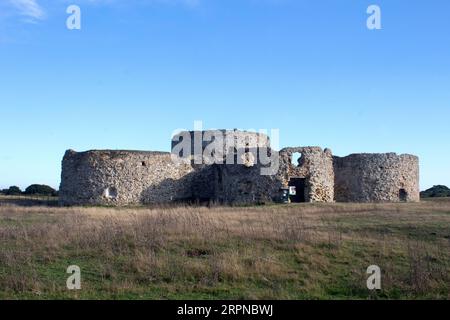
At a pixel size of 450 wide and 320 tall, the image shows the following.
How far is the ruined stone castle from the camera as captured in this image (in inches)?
1125

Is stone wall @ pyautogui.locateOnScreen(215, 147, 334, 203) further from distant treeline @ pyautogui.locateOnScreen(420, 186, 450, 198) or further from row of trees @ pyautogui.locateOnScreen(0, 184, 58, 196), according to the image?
row of trees @ pyautogui.locateOnScreen(0, 184, 58, 196)

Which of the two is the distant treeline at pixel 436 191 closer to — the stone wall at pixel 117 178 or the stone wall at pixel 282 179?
the stone wall at pixel 282 179

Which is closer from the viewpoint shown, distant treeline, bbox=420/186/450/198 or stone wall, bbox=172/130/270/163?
stone wall, bbox=172/130/270/163

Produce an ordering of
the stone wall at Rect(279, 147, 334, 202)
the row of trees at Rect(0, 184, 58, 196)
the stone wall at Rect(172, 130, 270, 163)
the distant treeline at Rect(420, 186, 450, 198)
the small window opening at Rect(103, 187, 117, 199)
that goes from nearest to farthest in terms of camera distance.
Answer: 1. the stone wall at Rect(279, 147, 334, 202)
2. the small window opening at Rect(103, 187, 117, 199)
3. the stone wall at Rect(172, 130, 270, 163)
4. the row of trees at Rect(0, 184, 58, 196)
5. the distant treeline at Rect(420, 186, 450, 198)

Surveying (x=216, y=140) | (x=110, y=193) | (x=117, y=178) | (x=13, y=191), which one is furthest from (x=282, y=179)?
(x=13, y=191)

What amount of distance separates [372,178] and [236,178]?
8036mm

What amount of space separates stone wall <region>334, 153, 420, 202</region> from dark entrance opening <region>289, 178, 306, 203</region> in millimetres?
2655

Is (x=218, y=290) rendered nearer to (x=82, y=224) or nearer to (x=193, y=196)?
(x=82, y=224)

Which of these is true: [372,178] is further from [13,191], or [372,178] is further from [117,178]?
[13,191]

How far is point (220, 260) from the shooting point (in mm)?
10453

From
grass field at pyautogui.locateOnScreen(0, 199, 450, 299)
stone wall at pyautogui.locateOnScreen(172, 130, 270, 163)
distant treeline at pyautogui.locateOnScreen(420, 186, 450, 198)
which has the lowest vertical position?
grass field at pyautogui.locateOnScreen(0, 199, 450, 299)

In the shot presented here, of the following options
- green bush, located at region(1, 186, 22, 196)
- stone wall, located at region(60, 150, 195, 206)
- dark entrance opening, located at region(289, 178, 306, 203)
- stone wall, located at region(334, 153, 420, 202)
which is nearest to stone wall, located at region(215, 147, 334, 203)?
dark entrance opening, located at region(289, 178, 306, 203)

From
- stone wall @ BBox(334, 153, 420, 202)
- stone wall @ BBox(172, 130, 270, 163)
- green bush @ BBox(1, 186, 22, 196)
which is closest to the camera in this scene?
stone wall @ BBox(334, 153, 420, 202)
